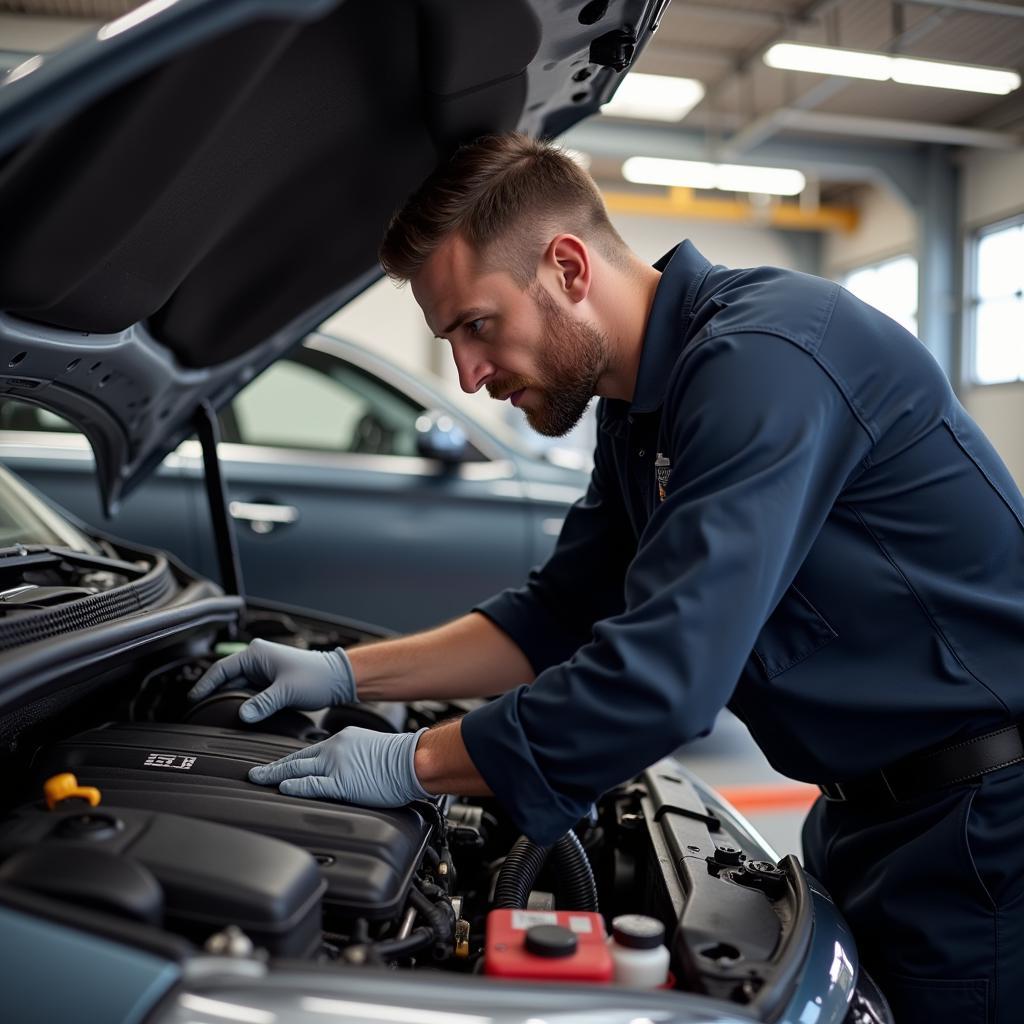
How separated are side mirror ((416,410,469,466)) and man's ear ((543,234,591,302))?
82.7 inches

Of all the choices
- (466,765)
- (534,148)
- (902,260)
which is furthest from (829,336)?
(902,260)

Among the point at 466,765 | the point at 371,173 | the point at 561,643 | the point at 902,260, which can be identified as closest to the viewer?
the point at 466,765

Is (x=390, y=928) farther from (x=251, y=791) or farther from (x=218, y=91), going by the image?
(x=218, y=91)

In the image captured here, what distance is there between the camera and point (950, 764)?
1268mm

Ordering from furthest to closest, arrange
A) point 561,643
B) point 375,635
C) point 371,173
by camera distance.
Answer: point 375,635 → point 561,643 → point 371,173

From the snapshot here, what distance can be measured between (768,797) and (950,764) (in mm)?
2107

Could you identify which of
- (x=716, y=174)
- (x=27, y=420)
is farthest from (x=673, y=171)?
(x=27, y=420)

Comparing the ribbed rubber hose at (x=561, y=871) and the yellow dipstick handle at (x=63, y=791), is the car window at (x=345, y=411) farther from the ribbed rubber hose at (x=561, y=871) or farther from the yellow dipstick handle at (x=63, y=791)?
the yellow dipstick handle at (x=63, y=791)

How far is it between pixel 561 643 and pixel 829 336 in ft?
2.55

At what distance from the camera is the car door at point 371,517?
336 centimetres

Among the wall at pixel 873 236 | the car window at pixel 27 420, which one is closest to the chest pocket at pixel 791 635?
the car window at pixel 27 420

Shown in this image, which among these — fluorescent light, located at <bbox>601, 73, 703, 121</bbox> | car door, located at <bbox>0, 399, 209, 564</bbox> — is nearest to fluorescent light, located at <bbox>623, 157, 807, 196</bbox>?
fluorescent light, located at <bbox>601, 73, 703, 121</bbox>

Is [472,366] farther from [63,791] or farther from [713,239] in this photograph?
[713,239]

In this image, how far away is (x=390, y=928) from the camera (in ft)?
3.58
